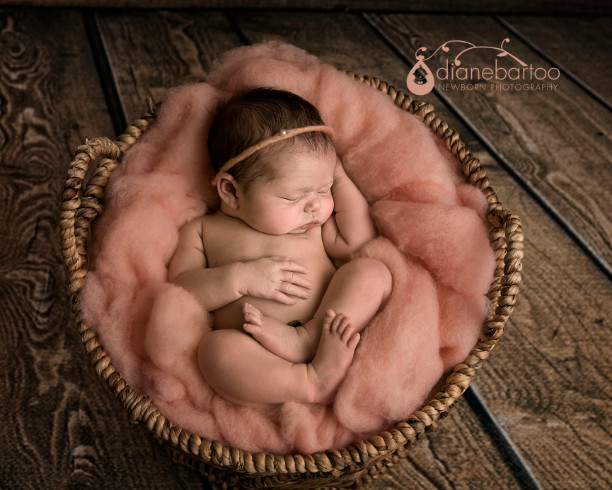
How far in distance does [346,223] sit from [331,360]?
29 centimetres

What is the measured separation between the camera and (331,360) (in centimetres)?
96

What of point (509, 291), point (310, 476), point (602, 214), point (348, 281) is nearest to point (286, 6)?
point (602, 214)

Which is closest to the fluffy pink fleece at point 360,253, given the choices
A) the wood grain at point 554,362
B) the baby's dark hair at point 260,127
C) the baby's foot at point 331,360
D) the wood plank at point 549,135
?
the baby's foot at point 331,360

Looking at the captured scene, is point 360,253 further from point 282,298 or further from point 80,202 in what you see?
point 80,202

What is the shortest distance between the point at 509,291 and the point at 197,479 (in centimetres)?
54

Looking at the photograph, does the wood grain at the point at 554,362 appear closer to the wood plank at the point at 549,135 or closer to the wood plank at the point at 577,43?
the wood plank at the point at 549,135

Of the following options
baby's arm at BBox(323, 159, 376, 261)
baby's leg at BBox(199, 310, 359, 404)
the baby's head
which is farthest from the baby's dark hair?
baby's leg at BBox(199, 310, 359, 404)

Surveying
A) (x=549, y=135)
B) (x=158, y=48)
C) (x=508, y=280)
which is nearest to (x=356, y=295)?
(x=508, y=280)

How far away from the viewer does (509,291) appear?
0.94m

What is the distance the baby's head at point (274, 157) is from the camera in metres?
1.03

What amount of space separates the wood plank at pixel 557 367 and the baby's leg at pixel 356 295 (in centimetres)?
27

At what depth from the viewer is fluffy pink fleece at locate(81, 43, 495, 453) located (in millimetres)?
936

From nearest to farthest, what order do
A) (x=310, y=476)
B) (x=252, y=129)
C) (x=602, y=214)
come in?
(x=310, y=476) → (x=252, y=129) → (x=602, y=214)

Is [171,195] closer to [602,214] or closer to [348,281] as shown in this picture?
[348,281]
